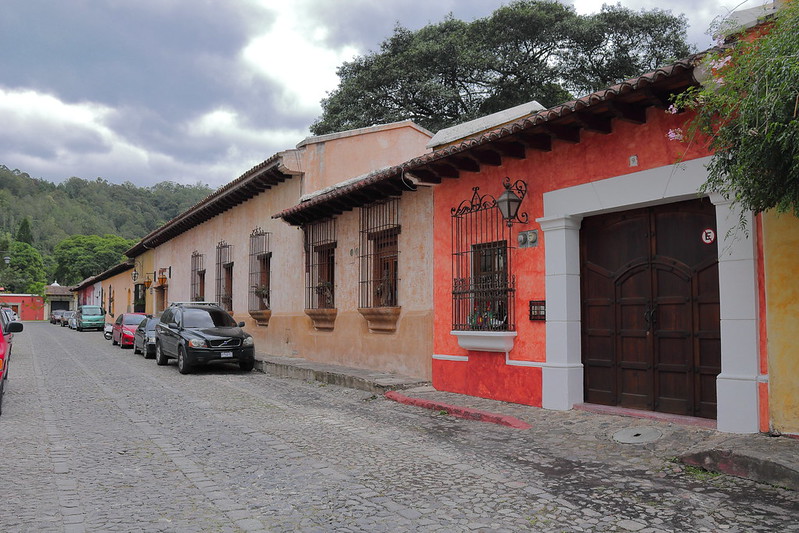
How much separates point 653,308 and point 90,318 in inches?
1555

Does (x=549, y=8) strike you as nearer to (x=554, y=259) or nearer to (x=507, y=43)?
(x=507, y=43)

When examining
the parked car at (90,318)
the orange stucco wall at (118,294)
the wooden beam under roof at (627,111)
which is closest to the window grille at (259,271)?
the wooden beam under roof at (627,111)

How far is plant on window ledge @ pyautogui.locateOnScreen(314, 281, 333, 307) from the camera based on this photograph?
1463 centimetres

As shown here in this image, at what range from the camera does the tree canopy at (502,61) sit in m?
25.6

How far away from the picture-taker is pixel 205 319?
15211mm

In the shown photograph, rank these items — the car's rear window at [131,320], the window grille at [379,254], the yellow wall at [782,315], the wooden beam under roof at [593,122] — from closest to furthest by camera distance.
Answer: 1. the yellow wall at [782,315]
2. the wooden beam under roof at [593,122]
3. the window grille at [379,254]
4. the car's rear window at [131,320]

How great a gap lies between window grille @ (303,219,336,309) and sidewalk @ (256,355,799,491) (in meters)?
4.51

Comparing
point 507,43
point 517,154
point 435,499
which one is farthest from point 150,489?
point 507,43

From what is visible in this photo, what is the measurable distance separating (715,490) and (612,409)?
2682 millimetres

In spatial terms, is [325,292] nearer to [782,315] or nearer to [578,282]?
[578,282]

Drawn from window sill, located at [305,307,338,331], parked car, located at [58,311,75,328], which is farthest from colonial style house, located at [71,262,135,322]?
window sill, located at [305,307,338,331]

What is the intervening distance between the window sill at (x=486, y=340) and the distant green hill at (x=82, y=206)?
8372 cm

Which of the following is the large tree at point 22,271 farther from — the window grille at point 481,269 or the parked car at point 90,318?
the window grille at point 481,269

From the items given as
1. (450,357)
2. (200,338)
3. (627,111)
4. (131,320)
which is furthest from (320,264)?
(131,320)
